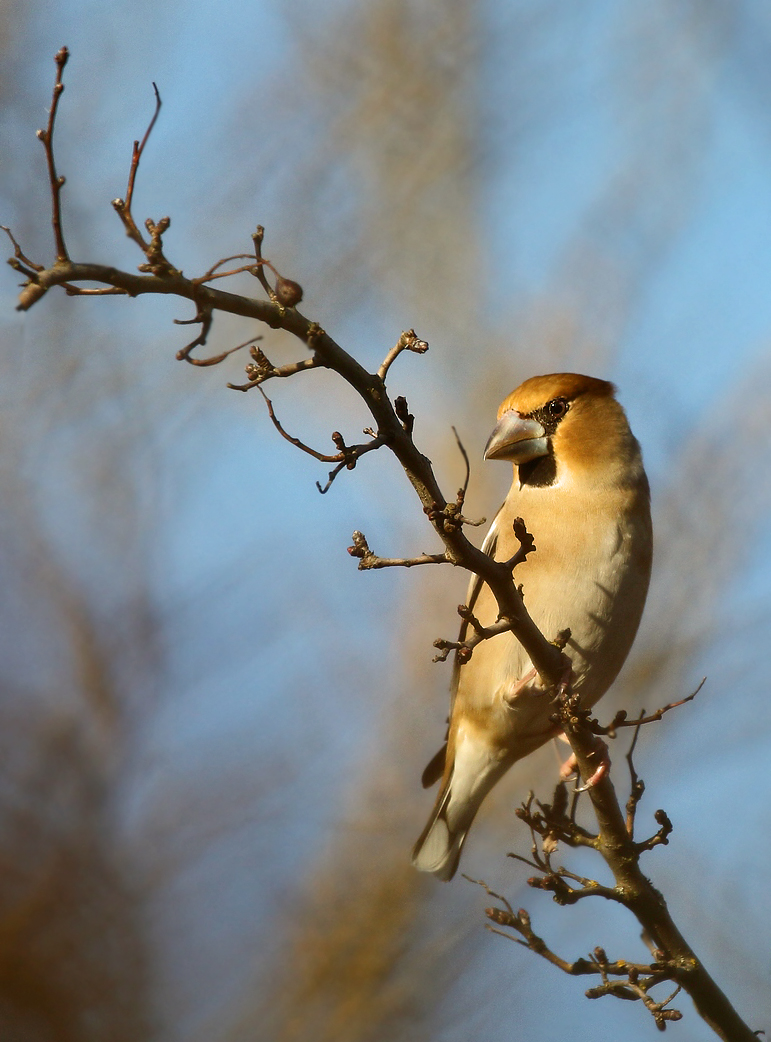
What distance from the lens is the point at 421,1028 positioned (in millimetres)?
5668

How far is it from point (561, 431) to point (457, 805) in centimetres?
167

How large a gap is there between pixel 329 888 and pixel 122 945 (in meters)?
1.27

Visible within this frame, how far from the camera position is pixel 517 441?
4477 mm

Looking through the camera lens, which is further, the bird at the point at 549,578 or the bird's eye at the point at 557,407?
the bird's eye at the point at 557,407

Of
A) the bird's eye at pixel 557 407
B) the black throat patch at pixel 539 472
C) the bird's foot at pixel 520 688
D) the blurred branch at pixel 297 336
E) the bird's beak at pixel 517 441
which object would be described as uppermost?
the bird's eye at pixel 557 407

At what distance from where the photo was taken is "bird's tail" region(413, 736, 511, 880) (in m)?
4.39

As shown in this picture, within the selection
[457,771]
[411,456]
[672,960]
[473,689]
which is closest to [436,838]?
[457,771]

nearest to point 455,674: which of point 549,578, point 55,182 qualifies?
point 549,578

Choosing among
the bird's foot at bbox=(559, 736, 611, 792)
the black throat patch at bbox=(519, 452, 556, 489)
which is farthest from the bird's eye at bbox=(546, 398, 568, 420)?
the bird's foot at bbox=(559, 736, 611, 792)

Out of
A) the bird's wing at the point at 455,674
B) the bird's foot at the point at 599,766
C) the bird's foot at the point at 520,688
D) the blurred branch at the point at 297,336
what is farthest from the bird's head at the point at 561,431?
the blurred branch at the point at 297,336

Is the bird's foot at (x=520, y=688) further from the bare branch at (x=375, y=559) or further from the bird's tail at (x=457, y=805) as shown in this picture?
the bare branch at (x=375, y=559)

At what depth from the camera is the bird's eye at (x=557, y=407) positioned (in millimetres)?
4625

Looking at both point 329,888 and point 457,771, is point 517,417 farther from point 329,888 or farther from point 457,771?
point 329,888

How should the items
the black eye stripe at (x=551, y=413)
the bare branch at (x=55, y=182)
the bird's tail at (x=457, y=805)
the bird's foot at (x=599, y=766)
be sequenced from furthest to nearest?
the black eye stripe at (x=551, y=413) < the bird's tail at (x=457, y=805) < the bird's foot at (x=599, y=766) < the bare branch at (x=55, y=182)
